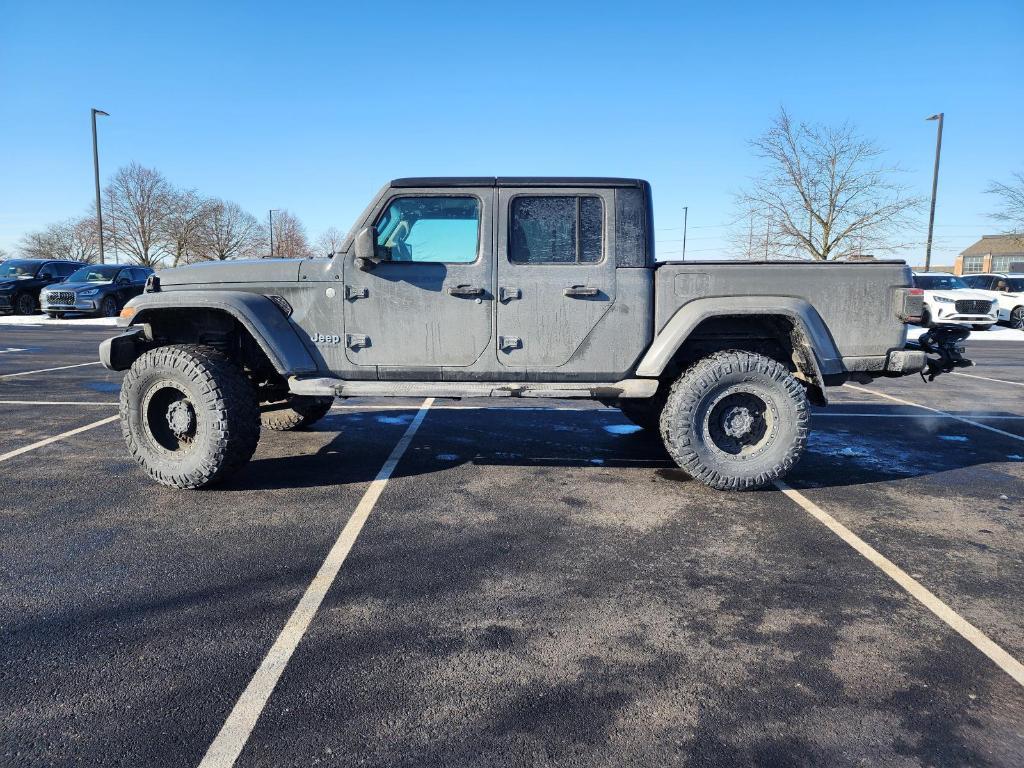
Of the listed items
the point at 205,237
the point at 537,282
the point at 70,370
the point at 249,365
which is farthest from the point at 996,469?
the point at 205,237

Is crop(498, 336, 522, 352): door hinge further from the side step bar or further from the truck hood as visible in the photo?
the truck hood

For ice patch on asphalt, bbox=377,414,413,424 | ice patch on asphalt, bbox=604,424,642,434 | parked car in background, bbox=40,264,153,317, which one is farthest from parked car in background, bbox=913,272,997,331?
parked car in background, bbox=40,264,153,317

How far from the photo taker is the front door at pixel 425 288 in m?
4.62

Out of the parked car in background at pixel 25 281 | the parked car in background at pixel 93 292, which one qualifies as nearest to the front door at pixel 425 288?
the parked car in background at pixel 93 292

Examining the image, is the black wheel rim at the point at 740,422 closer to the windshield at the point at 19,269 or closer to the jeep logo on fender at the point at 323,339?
the jeep logo on fender at the point at 323,339

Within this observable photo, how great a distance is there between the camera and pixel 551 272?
15.2 feet

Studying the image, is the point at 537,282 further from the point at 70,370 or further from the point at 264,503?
the point at 70,370

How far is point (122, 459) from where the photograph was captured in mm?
5336

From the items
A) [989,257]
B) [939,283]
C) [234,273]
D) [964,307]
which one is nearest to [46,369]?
[234,273]

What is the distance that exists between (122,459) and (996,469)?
7.04 meters

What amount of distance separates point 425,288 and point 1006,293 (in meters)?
23.4

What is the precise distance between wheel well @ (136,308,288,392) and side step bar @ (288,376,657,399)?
71 cm

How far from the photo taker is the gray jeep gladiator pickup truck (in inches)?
181

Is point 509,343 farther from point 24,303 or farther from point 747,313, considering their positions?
point 24,303
